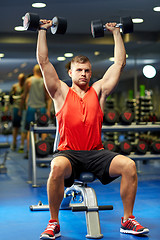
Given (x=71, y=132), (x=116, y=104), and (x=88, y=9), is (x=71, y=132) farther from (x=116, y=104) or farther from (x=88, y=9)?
(x=116, y=104)

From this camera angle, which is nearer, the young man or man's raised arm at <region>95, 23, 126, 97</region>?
the young man

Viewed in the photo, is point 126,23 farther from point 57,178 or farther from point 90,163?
point 57,178

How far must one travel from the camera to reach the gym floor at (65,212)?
2527 mm

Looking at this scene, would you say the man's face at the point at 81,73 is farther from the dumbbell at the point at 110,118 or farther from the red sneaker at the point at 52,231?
the dumbbell at the point at 110,118

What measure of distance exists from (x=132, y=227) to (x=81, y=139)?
2.05 feet

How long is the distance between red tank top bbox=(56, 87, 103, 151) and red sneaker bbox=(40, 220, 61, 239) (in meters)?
0.47

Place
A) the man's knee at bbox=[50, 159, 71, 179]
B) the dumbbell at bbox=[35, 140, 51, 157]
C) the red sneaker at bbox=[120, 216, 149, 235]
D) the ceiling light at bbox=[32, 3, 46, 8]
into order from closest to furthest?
the man's knee at bbox=[50, 159, 71, 179]
the red sneaker at bbox=[120, 216, 149, 235]
the dumbbell at bbox=[35, 140, 51, 157]
the ceiling light at bbox=[32, 3, 46, 8]

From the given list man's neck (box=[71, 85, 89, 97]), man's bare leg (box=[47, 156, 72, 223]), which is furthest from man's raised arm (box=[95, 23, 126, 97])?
man's bare leg (box=[47, 156, 72, 223])

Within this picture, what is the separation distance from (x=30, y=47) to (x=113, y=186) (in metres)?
3.29

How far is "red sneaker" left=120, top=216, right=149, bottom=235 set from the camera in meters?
2.42

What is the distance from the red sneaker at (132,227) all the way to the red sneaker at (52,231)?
42 cm

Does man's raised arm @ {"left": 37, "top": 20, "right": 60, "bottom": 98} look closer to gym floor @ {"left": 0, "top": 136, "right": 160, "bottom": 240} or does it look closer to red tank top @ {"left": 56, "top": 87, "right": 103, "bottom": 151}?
red tank top @ {"left": 56, "top": 87, "right": 103, "bottom": 151}

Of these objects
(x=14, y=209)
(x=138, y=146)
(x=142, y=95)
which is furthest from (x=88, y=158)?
(x=142, y=95)

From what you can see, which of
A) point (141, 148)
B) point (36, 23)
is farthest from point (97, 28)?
point (141, 148)
